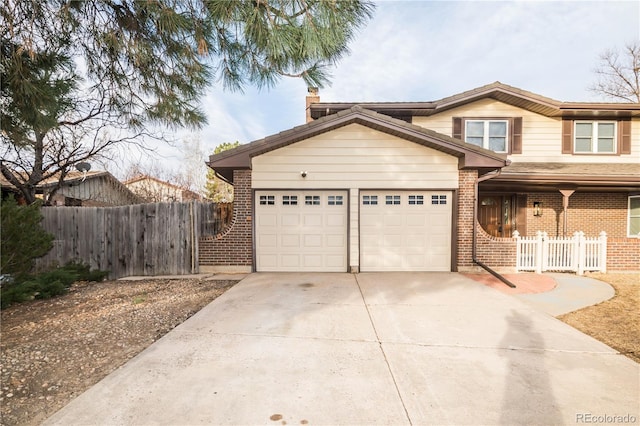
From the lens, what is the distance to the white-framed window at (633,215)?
1028cm

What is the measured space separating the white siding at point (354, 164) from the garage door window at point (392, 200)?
32 cm

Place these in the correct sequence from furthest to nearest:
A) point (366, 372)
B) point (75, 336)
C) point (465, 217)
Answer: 1. point (465, 217)
2. point (75, 336)
3. point (366, 372)

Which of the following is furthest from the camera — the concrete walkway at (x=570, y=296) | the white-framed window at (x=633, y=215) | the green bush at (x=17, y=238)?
the white-framed window at (x=633, y=215)

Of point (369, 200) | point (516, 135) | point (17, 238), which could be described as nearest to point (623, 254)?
point (516, 135)

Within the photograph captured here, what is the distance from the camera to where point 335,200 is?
7.93m

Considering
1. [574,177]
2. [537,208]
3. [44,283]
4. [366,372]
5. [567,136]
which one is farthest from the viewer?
[567,136]

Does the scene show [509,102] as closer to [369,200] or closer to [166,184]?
[369,200]

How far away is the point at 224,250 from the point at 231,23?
A: 19.3 ft

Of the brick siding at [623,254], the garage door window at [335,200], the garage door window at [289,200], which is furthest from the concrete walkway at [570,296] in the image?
the garage door window at [289,200]

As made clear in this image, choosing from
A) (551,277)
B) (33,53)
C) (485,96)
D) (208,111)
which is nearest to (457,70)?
(485,96)

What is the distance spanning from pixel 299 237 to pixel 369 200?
216cm

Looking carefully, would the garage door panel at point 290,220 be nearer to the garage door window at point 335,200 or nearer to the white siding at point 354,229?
the garage door window at point 335,200

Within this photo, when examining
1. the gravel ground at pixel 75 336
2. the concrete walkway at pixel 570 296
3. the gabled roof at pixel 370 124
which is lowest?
the concrete walkway at pixel 570 296

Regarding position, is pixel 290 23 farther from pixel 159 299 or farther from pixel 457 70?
pixel 457 70
